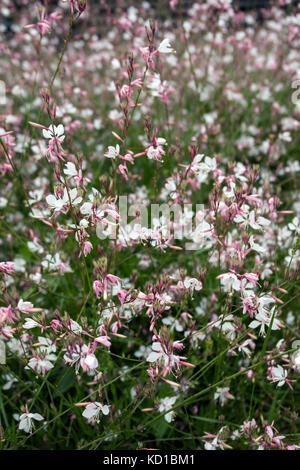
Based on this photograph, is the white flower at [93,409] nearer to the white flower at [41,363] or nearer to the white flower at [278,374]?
the white flower at [41,363]

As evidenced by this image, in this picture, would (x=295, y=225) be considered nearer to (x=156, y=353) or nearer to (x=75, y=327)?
(x=156, y=353)

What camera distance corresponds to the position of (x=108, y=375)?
176cm

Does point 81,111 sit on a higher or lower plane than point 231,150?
higher

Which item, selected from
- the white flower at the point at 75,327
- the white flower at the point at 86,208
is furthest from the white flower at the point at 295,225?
the white flower at the point at 75,327

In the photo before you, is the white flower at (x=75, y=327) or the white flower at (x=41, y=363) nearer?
the white flower at (x=75, y=327)

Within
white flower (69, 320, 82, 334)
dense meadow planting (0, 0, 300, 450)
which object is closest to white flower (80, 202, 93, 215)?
dense meadow planting (0, 0, 300, 450)

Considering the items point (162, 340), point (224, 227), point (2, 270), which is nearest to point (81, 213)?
point (2, 270)

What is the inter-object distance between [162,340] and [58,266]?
833 millimetres

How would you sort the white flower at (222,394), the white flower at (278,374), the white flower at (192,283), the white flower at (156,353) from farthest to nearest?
the white flower at (222,394), the white flower at (278,374), the white flower at (192,283), the white flower at (156,353)

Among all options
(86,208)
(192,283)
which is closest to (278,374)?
(192,283)

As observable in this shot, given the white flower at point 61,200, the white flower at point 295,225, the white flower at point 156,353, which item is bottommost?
the white flower at point 156,353

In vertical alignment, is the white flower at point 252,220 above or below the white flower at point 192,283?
above

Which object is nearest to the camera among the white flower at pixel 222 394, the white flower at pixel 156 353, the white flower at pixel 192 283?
the white flower at pixel 156 353
